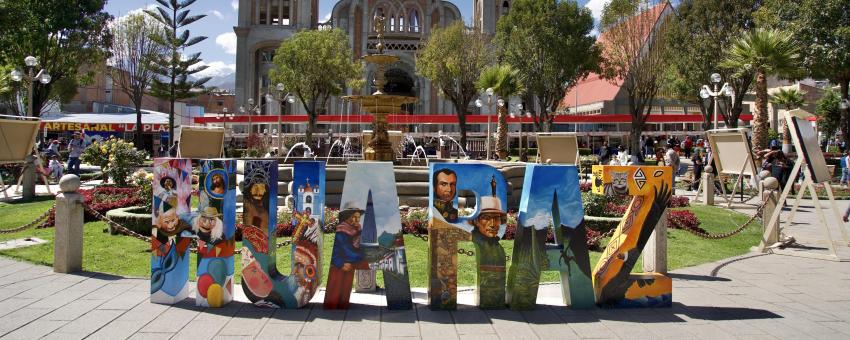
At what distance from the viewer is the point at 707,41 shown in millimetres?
29719

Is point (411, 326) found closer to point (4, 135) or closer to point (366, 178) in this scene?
point (366, 178)

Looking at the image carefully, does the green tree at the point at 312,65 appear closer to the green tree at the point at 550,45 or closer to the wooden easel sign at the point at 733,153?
the green tree at the point at 550,45

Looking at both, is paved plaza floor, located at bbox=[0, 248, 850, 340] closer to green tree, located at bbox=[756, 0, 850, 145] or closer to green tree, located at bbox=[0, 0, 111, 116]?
green tree, located at bbox=[756, 0, 850, 145]

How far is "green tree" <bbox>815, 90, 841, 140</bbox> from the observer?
44419 millimetres

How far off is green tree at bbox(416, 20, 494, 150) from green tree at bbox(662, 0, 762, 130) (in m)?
11.4

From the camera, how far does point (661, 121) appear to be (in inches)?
1779

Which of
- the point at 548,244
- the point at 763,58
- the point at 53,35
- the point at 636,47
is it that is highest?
the point at 636,47

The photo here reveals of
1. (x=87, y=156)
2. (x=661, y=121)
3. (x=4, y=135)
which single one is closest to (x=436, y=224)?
(x=4, y=135)

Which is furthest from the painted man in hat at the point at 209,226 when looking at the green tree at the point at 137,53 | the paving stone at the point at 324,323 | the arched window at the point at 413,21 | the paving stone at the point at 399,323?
the arched window at the point at 413,21

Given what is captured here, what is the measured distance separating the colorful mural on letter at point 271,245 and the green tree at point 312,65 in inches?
1264

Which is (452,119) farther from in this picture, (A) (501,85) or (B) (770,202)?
(B) (770,202)

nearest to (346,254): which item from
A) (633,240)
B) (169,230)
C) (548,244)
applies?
(169,230)

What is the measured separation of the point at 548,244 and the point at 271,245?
2.50 m

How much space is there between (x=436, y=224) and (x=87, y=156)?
1468 cm
